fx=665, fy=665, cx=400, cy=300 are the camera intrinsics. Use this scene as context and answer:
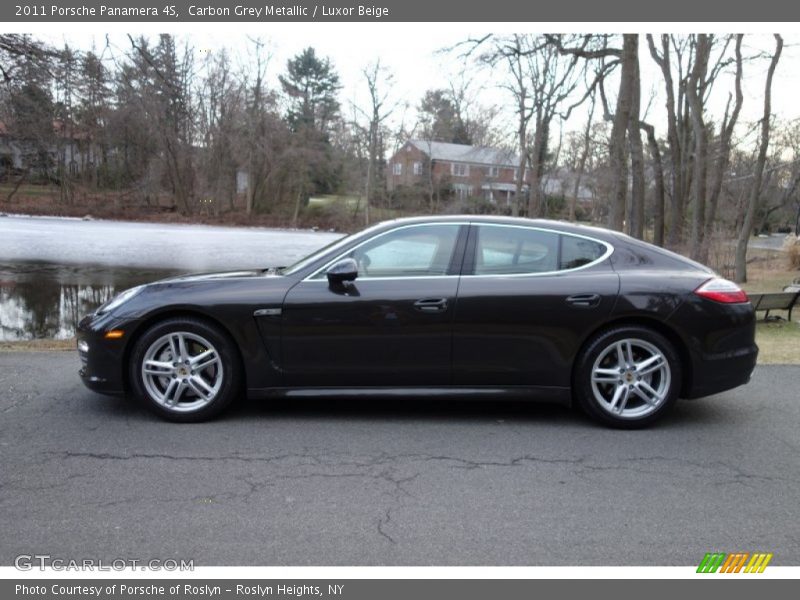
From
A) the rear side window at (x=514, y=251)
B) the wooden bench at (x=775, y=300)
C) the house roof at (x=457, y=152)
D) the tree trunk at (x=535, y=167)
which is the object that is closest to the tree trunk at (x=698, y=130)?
the tree trunk at (x=535, y=167)

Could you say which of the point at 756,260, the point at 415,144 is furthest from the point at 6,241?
the point at 415,144

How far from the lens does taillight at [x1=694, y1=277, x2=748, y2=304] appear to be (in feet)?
16.0

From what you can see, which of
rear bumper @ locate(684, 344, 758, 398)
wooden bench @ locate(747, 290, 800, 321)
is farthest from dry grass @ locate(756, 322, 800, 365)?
rear bumper @ locate(684, 344, 758, 398)

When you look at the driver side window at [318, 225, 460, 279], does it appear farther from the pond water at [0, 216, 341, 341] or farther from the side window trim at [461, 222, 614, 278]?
the pond water at [0, 216, 341, 341]

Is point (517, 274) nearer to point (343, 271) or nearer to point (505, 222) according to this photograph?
point (505, 222)

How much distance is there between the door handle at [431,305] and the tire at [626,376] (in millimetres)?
1079

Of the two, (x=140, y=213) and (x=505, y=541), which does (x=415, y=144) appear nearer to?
(x=140, y=213)

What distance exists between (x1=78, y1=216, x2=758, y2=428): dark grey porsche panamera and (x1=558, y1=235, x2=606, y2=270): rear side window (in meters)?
0.05

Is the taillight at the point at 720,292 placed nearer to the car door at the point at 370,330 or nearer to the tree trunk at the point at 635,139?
the car door at the point at 370,330

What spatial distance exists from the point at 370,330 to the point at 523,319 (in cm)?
110

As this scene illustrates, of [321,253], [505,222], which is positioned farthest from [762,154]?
[321,253]

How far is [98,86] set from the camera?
439 inches

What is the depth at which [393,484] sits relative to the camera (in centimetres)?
383

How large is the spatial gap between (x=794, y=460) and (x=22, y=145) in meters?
22.6
